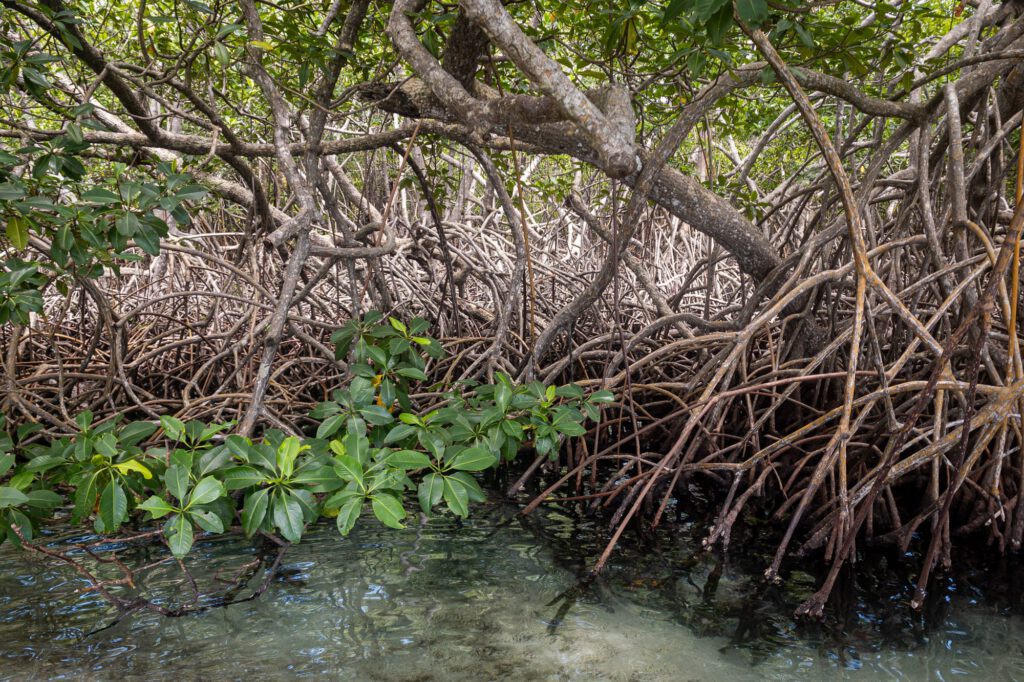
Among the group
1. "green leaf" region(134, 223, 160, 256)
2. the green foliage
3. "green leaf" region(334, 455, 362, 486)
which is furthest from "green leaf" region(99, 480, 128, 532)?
"green leaf" region(134, 223, 160, 256)

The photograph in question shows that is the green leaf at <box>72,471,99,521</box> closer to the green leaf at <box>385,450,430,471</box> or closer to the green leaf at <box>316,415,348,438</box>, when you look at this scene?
the green leaf at <box>316,415,348,438</box>

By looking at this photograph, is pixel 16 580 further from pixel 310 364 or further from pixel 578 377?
pixel 578 377

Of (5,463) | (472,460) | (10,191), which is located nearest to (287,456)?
(472,460)

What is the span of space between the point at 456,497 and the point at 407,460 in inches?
6.7

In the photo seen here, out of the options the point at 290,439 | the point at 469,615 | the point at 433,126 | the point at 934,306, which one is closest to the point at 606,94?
the point at 433,126

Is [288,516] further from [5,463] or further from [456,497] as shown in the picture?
[5,463]

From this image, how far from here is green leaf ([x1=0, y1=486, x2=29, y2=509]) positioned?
1.78m

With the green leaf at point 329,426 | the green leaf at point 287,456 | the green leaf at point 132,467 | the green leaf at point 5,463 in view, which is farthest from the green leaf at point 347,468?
the green leaf at point 5,463

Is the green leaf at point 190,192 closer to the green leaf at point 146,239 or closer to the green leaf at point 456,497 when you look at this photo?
the green leaf at point 146,239

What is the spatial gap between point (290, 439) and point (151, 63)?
1.64m

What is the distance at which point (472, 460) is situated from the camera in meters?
2.14

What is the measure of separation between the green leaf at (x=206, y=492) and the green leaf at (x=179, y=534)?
1.8 inches

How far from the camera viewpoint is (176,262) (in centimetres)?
468

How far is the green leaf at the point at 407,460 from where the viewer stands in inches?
81.0
